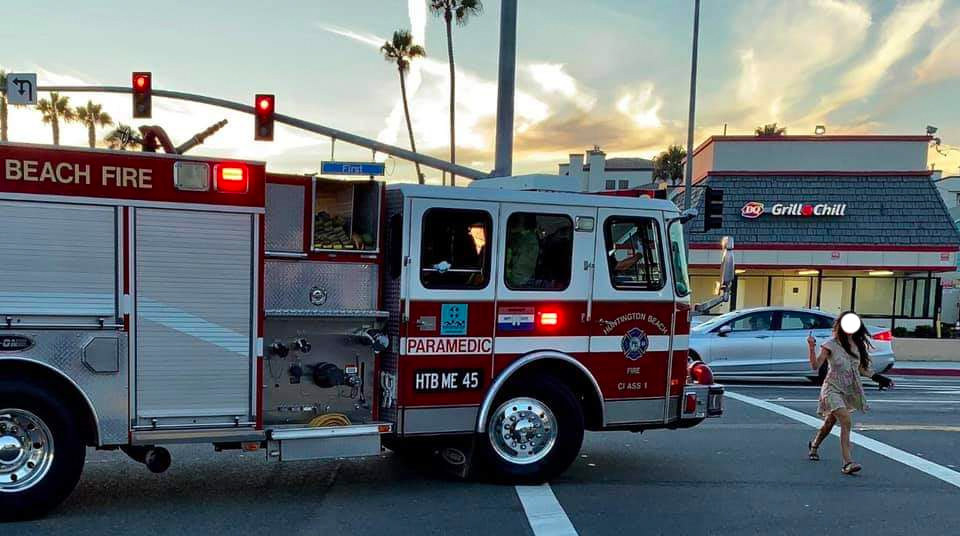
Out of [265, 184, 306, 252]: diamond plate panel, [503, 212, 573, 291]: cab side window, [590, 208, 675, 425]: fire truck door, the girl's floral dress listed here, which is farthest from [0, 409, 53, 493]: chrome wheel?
the girl's floral dress

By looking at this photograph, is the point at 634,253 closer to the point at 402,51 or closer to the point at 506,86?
the point at 506,86

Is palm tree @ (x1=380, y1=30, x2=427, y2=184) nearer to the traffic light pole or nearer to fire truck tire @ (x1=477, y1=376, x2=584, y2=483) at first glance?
the traffic light pole

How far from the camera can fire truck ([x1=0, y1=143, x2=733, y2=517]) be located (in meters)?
5.18

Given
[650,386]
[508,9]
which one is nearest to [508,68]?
[508,9]

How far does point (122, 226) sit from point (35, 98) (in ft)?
38.7

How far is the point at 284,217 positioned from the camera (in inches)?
229

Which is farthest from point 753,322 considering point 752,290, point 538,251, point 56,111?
point 56,111

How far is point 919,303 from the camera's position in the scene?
2683 cm

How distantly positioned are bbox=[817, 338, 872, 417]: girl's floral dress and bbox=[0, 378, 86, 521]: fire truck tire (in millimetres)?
6529

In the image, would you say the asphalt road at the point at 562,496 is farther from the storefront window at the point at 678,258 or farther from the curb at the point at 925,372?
the curb at the point at 925,372

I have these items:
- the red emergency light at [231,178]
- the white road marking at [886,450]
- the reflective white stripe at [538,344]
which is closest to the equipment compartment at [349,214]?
the red emergency light at [231,178]

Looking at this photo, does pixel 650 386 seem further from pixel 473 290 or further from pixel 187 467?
pixel 187 467

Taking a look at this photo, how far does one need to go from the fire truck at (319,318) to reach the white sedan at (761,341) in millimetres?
7504

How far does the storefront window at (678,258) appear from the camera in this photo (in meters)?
6.90
